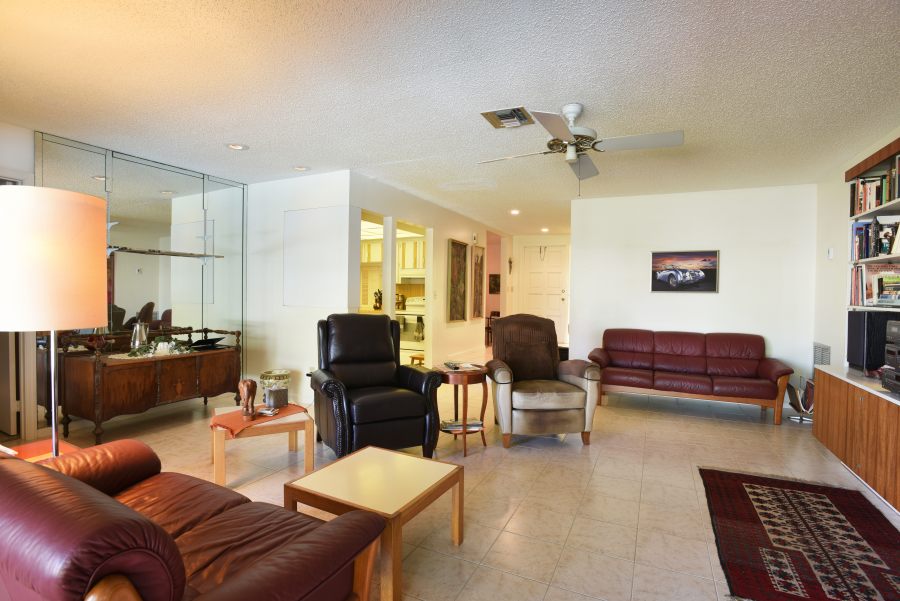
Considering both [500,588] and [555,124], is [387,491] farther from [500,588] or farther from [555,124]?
[555,124]

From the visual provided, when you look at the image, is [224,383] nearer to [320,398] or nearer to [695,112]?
[320,398]

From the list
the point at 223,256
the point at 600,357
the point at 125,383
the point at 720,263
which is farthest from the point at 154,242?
the point at 720,263

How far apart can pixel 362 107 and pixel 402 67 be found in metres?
→ 0.67

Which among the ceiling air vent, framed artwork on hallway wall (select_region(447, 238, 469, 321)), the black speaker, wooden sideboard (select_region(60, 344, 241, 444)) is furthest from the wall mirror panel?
the black speaker

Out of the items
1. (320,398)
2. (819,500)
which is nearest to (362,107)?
(320,398)

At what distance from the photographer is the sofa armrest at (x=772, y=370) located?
4.44 m

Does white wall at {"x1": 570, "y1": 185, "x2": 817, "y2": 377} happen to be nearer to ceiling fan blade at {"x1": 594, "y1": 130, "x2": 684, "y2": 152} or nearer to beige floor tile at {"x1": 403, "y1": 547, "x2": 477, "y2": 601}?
ceiling fan blade at {"x1": 594, "y1": 130, "x2": 684, "y2": 152}

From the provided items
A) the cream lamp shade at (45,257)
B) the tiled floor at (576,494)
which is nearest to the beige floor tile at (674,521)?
the tiled floor at (576,494)

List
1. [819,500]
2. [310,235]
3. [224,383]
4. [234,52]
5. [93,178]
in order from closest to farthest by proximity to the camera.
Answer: [234,52] → [819,500] → [93,178] → [224,383] → [310,235]

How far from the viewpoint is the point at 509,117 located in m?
3.17

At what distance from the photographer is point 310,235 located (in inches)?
201

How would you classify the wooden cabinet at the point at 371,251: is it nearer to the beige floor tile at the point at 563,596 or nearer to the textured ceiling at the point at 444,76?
the textured ceiling at the point at 444,76

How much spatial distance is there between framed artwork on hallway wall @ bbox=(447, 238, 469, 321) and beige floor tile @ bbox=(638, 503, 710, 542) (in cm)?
458

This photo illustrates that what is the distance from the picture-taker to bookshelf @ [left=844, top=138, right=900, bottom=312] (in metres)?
3.12
